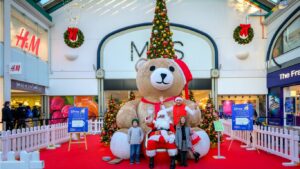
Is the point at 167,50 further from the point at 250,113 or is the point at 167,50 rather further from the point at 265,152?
the point at 265,152

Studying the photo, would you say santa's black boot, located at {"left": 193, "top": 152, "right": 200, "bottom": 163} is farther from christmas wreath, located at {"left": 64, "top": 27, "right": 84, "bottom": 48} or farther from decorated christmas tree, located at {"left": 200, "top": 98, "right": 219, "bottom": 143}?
christmas wreath, located at {"left": 64, "top": 27, "right": 84, "bottom": 48}

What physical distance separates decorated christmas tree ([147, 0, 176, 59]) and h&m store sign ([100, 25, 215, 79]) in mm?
10354

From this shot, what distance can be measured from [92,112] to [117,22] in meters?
5.56

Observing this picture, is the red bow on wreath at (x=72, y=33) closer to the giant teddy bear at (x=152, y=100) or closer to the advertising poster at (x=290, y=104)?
the giant teddy bear at (x=152, y=100)

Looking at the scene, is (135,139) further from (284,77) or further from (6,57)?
(284,77)

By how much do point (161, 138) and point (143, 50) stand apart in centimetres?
1309

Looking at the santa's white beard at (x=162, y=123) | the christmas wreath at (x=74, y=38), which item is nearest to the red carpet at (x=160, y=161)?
the santa's white beard at (x=162, y=123)

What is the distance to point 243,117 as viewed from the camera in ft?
31.7

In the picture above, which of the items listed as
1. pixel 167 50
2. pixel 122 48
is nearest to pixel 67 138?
pixel 167 50

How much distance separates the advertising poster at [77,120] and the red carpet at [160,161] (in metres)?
0.67

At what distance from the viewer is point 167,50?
8859 millimetres

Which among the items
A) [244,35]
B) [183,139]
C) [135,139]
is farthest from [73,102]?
[183,139]

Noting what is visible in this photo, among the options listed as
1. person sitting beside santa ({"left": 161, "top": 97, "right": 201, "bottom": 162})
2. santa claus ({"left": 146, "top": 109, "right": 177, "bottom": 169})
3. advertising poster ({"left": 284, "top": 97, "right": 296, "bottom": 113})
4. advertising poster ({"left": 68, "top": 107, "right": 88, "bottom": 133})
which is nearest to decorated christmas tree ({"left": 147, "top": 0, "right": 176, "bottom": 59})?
person sitting beside santa ({"left": 161, "top": 97, "right": 201, "bottom": 162})

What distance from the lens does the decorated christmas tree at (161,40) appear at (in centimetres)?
886
